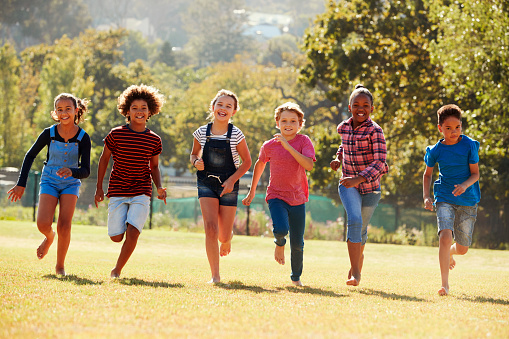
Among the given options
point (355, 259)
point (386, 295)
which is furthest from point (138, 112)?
point (386, 295)

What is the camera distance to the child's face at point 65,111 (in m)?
8.05

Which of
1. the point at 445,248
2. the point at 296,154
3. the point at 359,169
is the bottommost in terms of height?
the point at 445,248

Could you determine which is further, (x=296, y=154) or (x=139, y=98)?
(x=139, y=98)

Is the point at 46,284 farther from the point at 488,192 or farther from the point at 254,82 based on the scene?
the point at 254,82

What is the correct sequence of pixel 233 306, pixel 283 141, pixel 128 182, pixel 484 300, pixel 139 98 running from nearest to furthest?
pixel 233 306 < pixel 484 300 < pixel 283 141 < pixel 128 182 < pixel 139 98

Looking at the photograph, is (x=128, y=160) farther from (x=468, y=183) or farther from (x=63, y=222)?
(x=468, y=183)

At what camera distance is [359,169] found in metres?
8.23

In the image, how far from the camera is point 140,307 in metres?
5.41

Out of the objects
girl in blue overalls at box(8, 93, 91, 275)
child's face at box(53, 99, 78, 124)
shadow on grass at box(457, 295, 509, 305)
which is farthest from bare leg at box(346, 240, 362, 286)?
child's face at box(53, 99, 78, 124)

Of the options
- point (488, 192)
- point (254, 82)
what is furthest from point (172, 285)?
point (254, 82)

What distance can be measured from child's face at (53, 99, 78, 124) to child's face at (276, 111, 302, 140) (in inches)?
94.7

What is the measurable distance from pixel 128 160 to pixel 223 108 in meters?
1.24

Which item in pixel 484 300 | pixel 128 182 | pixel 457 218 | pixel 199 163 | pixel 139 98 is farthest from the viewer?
pixel 139 98

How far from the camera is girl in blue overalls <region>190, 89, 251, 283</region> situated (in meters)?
7.89
